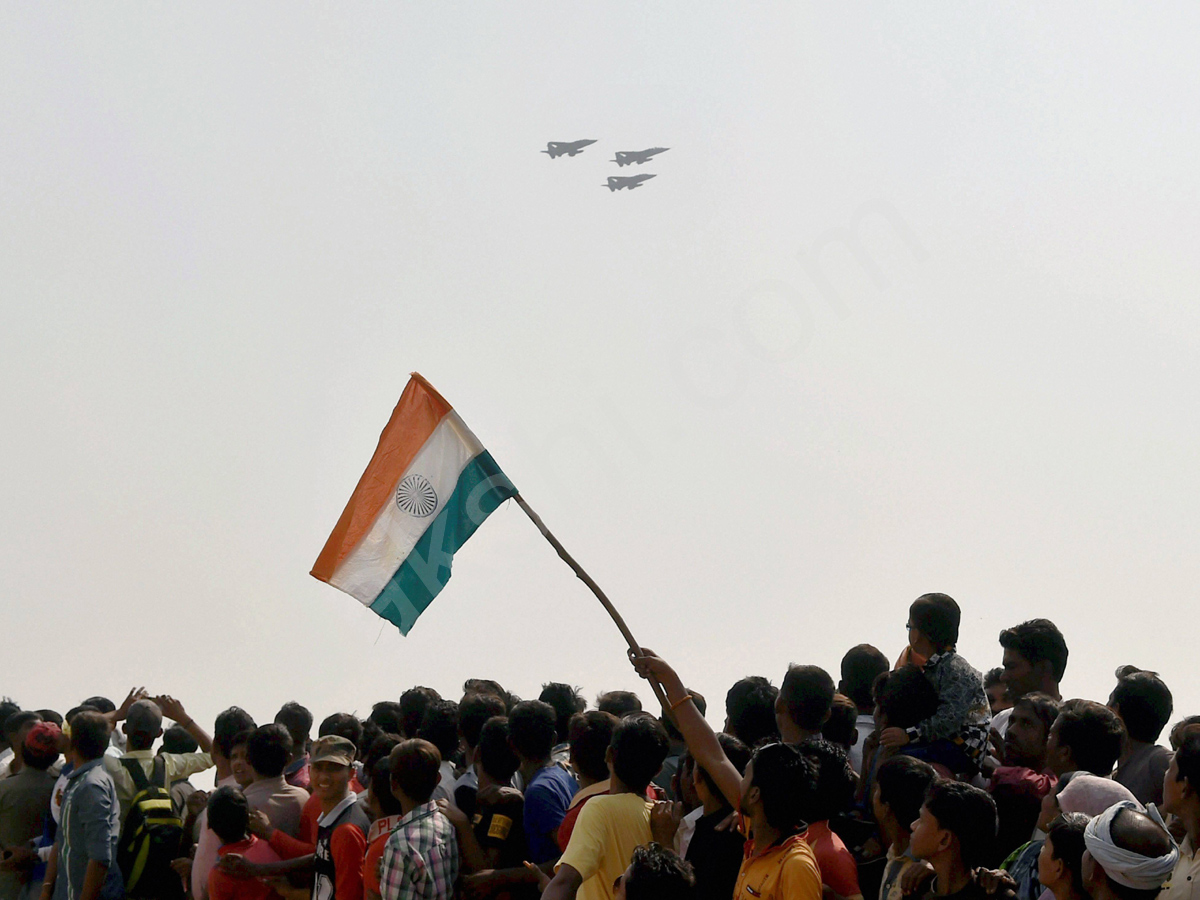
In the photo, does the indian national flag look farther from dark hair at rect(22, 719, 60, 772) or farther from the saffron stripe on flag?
dark hair at rect(22, 719, 60, 772)

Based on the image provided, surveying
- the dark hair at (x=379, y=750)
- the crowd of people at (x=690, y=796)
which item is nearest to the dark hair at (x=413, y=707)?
the crowd of people at (x=690, y=796)

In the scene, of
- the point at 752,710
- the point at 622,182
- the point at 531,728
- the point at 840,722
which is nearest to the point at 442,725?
the point at 531,728

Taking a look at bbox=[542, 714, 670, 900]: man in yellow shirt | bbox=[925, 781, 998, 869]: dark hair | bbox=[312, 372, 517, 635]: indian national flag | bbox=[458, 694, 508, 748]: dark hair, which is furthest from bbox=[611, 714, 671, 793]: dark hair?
bbox=[312, 372, 517, 635]: indian national flag

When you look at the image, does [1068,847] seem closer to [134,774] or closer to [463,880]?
[463,880]

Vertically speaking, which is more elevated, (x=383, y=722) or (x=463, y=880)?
(x=383, y=722)

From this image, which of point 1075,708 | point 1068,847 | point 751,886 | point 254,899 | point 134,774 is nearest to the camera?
point 1068,847

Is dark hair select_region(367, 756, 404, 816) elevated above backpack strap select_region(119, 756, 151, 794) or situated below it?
below

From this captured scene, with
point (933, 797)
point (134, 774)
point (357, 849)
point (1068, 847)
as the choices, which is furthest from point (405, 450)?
point (1068, 847)
